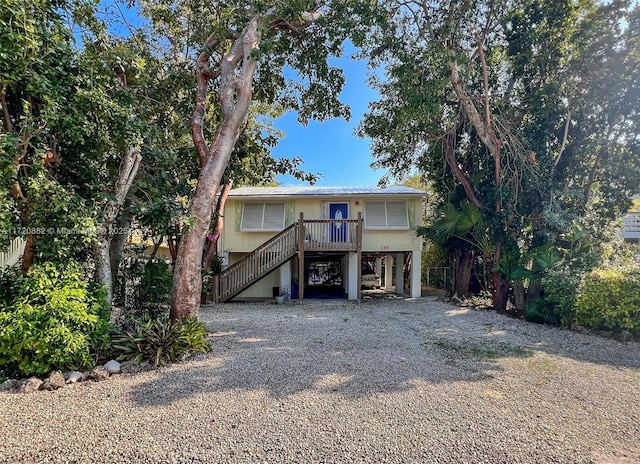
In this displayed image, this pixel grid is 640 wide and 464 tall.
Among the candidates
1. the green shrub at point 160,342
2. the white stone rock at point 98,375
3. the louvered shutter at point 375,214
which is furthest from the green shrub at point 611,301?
the white stone rock at point 98,375

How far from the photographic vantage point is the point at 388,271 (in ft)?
61.8

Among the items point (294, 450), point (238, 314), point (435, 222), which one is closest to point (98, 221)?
point (294, 450)

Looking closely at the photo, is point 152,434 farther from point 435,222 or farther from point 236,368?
point 435,222

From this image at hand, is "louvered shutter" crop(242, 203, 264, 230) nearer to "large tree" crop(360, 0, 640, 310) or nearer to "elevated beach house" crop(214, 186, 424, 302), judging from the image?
"elevated beach house" crop(214, 186, 424, 302)

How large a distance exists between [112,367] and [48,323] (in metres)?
1.08

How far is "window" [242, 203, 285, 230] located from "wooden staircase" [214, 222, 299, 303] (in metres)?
1.54

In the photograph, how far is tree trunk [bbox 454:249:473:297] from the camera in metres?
11.7

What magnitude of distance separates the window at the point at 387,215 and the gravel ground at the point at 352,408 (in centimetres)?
723

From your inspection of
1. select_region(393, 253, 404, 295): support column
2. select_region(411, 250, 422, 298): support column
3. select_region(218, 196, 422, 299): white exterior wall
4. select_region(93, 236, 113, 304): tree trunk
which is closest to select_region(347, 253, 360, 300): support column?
select_region(218, 196, 422, 299): white exterior wall

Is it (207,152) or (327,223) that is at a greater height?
(207,152)

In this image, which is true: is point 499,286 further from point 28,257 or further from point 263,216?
point 28,257

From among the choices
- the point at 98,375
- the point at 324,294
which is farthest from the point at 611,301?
the point at 324,294

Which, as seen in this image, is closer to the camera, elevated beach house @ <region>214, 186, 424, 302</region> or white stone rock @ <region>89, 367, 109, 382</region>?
white stone rock @ <region>89, 367, 109, 382</region>

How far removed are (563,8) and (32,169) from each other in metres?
12.1
